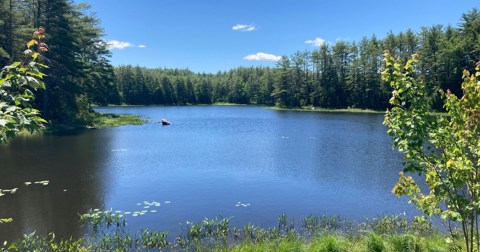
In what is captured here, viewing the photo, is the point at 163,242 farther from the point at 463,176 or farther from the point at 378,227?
the point at 463,176

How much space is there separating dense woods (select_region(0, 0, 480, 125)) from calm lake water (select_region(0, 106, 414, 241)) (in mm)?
8380

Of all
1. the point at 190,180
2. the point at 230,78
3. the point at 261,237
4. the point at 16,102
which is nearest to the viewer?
the point at 16,102

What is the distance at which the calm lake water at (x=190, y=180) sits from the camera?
1555 centimetres

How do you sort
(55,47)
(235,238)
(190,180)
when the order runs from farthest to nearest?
1. (55,47)
2. (190,180)
3. (235,238)

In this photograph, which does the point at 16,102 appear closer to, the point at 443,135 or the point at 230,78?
the point at 443,135

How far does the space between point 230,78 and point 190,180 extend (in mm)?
167750

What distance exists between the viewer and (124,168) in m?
25.0

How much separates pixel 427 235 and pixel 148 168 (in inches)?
714

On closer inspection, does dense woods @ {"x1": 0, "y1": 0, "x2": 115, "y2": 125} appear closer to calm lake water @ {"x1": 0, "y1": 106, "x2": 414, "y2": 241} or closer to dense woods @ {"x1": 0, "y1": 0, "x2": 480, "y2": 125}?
dense woods @ {"x1": 0, "y1": 0, "x2": 480, "y2": 125}

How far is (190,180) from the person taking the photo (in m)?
21.8

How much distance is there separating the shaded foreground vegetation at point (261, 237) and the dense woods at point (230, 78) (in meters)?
4.48

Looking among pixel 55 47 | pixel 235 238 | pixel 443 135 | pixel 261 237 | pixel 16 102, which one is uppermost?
pixel 55 47

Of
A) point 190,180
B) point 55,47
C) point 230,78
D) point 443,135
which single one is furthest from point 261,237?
point 230,78

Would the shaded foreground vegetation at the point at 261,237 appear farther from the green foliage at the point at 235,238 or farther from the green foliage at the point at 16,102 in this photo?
the green foliage at the point at 16,102
